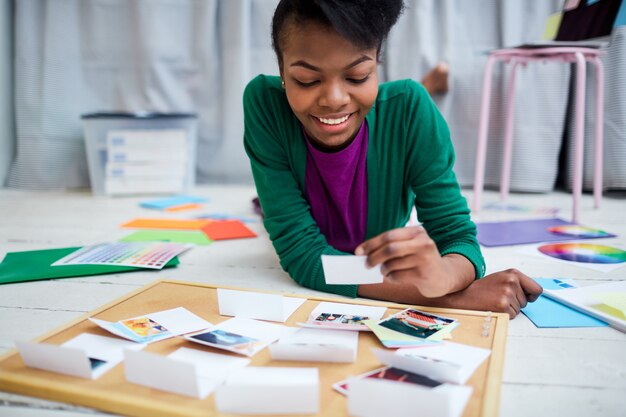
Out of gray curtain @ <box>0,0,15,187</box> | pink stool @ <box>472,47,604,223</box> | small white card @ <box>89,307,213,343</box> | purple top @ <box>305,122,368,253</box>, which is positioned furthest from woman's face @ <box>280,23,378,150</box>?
gray curtain @ <box>0,0,15,187</box>

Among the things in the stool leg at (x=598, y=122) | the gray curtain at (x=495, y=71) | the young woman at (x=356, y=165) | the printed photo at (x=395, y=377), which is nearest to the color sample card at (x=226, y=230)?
the young woman at (x=356, y=165)

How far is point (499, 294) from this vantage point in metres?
0.91

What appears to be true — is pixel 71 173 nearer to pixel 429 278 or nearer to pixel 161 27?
pixel 161 27

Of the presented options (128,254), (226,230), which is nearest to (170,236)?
(226,230)

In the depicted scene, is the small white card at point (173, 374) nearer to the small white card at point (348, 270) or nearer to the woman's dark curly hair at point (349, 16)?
the small white card at point (348, 270)

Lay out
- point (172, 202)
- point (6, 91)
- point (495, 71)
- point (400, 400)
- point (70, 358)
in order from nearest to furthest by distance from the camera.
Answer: point (400, 400) < point (70, 358) < point (172, 202) < point (495, 71) < point (6, 91)

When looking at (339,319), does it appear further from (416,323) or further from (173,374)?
(173,374)

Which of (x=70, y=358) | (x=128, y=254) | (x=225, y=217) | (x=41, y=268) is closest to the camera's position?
(x=70, y=358)

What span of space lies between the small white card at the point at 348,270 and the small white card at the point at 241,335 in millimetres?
111

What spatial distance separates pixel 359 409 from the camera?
573mm

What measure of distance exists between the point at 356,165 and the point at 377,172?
45 mm

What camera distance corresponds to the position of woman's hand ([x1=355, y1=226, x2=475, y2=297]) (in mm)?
740

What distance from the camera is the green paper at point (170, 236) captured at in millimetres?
1561

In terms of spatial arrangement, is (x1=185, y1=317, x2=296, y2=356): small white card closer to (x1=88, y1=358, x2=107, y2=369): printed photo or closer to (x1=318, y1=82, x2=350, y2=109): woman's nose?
(x1=88, y1=358, x2=107, y2=369): printed photo
